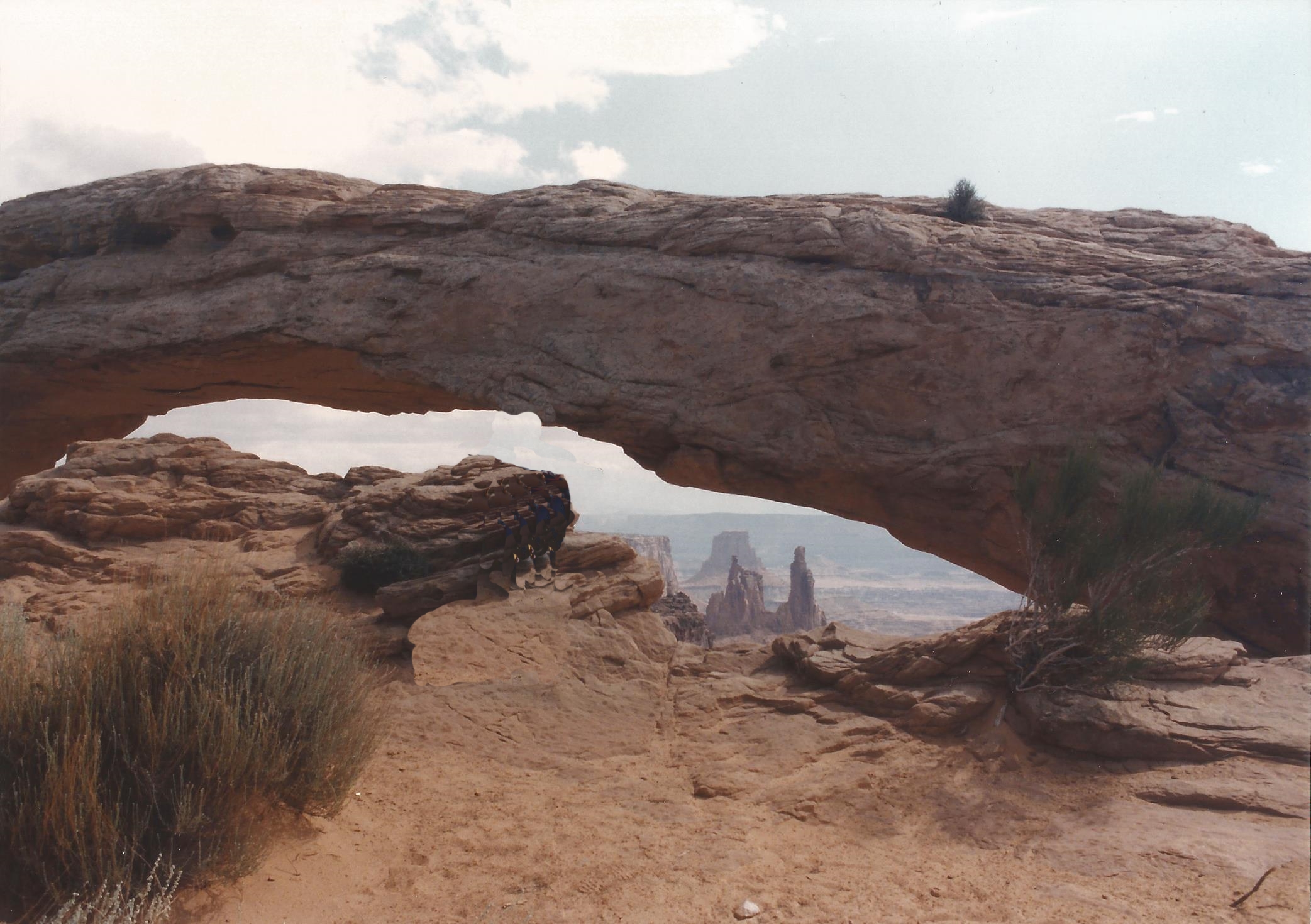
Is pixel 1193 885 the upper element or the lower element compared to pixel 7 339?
lower

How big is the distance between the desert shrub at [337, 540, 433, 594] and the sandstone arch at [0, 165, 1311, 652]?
2.47 m

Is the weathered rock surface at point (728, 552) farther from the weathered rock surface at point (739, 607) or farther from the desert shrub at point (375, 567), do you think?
the desert shrub at point (375, 567)

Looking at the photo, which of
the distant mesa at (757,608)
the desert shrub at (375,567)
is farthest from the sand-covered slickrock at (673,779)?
the distant mesa at (757,608)

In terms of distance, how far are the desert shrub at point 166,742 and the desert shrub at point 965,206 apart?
1004 centimetres

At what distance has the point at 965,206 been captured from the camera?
12.5 m

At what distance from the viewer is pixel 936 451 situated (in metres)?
11.3

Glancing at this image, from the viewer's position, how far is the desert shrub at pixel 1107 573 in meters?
8.71

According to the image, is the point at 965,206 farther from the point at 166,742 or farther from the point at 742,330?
the point at 166,742

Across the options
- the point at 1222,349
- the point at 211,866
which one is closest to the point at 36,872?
the point at 211,866

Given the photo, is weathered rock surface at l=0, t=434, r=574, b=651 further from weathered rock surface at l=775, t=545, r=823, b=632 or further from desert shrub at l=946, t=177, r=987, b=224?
weathered rock surface at l=775, t=545, r=823, b=632

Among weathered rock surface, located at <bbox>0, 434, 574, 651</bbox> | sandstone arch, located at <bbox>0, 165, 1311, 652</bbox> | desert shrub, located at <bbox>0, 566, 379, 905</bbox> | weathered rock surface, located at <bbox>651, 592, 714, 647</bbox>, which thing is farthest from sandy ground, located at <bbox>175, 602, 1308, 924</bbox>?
weathered rock surface, located at <bbox>651, 592, 714, 647</bbox>

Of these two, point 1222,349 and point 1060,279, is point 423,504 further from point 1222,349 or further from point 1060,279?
point 1222,349

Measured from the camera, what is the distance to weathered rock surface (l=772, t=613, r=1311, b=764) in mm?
7910

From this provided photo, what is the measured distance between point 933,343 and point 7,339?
46.5ft
